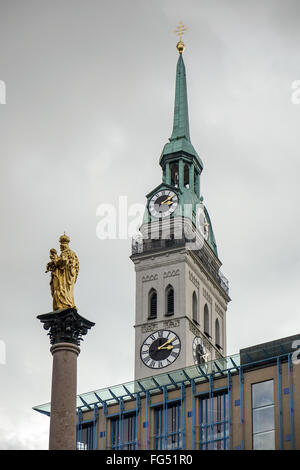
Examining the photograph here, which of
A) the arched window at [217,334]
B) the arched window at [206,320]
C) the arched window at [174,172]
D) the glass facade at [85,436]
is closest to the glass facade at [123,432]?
the glass facade at [85,436]

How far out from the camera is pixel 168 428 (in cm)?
8900

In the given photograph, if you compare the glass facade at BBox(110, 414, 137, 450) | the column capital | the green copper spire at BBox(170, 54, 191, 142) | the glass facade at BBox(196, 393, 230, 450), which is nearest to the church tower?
the green copper spire at BBox(170, 54, 191, 142)

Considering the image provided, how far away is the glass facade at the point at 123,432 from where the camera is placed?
296 ft

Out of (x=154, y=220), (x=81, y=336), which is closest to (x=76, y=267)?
(x=81, y=336)

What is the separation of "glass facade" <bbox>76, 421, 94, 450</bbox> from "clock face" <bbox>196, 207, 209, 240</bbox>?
37010 mm

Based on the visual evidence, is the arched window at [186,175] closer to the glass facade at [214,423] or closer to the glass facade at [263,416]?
the glass facade at [214,423]

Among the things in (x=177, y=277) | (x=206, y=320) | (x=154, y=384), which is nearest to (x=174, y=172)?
(x=177, y=277)

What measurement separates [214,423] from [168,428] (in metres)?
3.64

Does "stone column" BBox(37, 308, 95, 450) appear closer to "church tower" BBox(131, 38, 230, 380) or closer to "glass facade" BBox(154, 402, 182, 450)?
"glass facade" BBox(154, 402, 182, 450)

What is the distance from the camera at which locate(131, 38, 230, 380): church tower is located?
11703 cm

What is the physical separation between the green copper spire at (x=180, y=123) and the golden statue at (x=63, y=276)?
6409 centimetres

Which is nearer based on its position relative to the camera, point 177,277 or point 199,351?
point 199,351

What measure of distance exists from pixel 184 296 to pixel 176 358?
6.73 metres

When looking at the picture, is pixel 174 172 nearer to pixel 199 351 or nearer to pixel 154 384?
pixel 199 351
